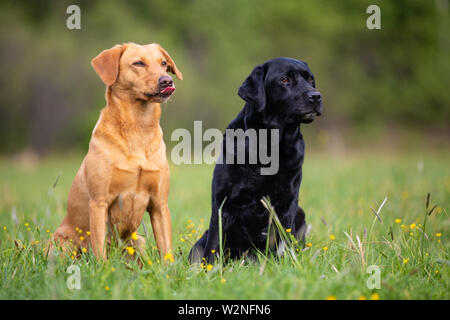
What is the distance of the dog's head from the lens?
3268 millimetres

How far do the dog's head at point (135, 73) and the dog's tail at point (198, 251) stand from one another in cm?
118

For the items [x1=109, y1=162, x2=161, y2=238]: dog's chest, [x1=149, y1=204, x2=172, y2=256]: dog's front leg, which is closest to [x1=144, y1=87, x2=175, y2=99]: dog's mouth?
[x1=109, y1=162, x2=161, y2=238]: dog's chest

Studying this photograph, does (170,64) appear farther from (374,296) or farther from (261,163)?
(374,296)

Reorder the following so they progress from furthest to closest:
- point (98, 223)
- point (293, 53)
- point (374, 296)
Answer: point (293, 53), point (98, 223), point (374, 296)

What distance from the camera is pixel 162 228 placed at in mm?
3328

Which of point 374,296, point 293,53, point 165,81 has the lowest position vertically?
point 374,296

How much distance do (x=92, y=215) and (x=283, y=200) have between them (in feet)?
4.60

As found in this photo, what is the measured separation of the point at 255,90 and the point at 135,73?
927 millimetres

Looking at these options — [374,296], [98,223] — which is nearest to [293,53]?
[98,223]

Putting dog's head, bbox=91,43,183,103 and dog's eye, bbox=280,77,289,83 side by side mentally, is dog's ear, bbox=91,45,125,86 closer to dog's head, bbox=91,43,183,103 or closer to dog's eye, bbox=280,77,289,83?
dog's head, bbox=91,43,183,103

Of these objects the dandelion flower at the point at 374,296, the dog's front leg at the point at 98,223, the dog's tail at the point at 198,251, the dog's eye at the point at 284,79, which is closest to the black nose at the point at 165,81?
the dog's eye at the point at 284,79

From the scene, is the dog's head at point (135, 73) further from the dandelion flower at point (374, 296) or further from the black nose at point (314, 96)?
the dandelion flower at point (374, 296)

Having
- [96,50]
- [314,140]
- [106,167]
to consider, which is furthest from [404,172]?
[96,50]

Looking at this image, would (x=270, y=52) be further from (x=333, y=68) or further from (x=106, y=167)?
(x=106, y=167)
